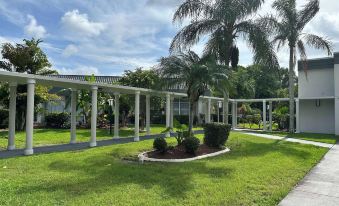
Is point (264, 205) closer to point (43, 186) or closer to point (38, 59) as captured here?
point (43, 186)

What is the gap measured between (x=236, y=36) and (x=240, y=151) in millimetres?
6224

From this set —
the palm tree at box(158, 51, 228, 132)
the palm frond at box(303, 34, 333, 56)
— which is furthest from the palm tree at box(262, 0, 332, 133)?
the palm tree at box(158, 51, 228, 132)

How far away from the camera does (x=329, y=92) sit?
25641mm

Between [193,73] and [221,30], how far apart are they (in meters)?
4.79

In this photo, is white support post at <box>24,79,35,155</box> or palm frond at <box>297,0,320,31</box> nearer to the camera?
white support post at <box>24,79,35,155</box>

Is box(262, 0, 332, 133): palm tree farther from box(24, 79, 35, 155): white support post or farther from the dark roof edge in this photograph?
box(24, 79, 35, 155): white support post

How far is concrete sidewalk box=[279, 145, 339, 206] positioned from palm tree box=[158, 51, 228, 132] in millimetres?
4521

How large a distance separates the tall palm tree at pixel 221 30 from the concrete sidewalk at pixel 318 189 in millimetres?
6768

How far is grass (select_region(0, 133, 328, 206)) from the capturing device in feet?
21.4

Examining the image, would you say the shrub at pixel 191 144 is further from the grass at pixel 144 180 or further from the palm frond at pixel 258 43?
the palm frond at pixel 258 43

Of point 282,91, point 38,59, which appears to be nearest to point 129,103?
point 38,59

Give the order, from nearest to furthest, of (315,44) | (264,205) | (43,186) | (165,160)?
(264,205), (43,186), (165,160), (315,44)

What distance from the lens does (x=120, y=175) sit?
8539 mm

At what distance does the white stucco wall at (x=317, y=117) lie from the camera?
2605 cm
